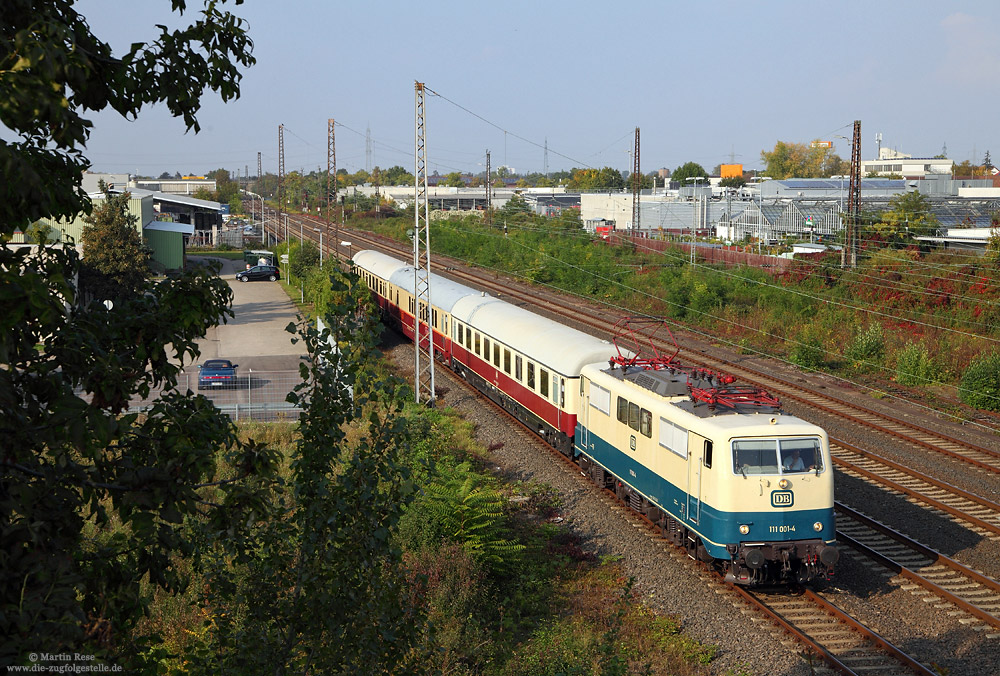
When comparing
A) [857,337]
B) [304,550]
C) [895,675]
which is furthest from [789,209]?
[304,550]

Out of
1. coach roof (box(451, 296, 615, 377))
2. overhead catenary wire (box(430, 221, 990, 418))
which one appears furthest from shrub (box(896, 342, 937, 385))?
coach roof (box(451, 296, 615, 377))

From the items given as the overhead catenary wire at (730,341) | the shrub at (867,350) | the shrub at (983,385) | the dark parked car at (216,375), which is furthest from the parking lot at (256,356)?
Result: the shrub at (983,385)

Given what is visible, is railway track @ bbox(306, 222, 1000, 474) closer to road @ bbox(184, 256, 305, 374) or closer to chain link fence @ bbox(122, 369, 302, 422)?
road @ bbox(184, 256, 305, 374)

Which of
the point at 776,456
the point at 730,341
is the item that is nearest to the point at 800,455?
the point at 776,456

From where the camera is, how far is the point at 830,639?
1192 cm

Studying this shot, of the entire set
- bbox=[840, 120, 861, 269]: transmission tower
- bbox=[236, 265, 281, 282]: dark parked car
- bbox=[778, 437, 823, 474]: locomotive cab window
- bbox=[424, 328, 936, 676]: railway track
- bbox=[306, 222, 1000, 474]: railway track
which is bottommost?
bbox=[424, 328, 936, 676]: railway track

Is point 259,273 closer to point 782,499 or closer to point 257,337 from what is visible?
point 257,337

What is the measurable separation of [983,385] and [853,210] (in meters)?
14.8

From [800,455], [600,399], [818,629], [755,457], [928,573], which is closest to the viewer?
[818,629]

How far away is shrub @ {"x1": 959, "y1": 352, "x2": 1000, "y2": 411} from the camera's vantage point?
25.3 m

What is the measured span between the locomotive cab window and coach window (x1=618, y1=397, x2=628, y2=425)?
3.56 m

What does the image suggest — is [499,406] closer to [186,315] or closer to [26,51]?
[186,315]

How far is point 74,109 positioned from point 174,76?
586mm

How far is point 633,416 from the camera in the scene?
15.6m
